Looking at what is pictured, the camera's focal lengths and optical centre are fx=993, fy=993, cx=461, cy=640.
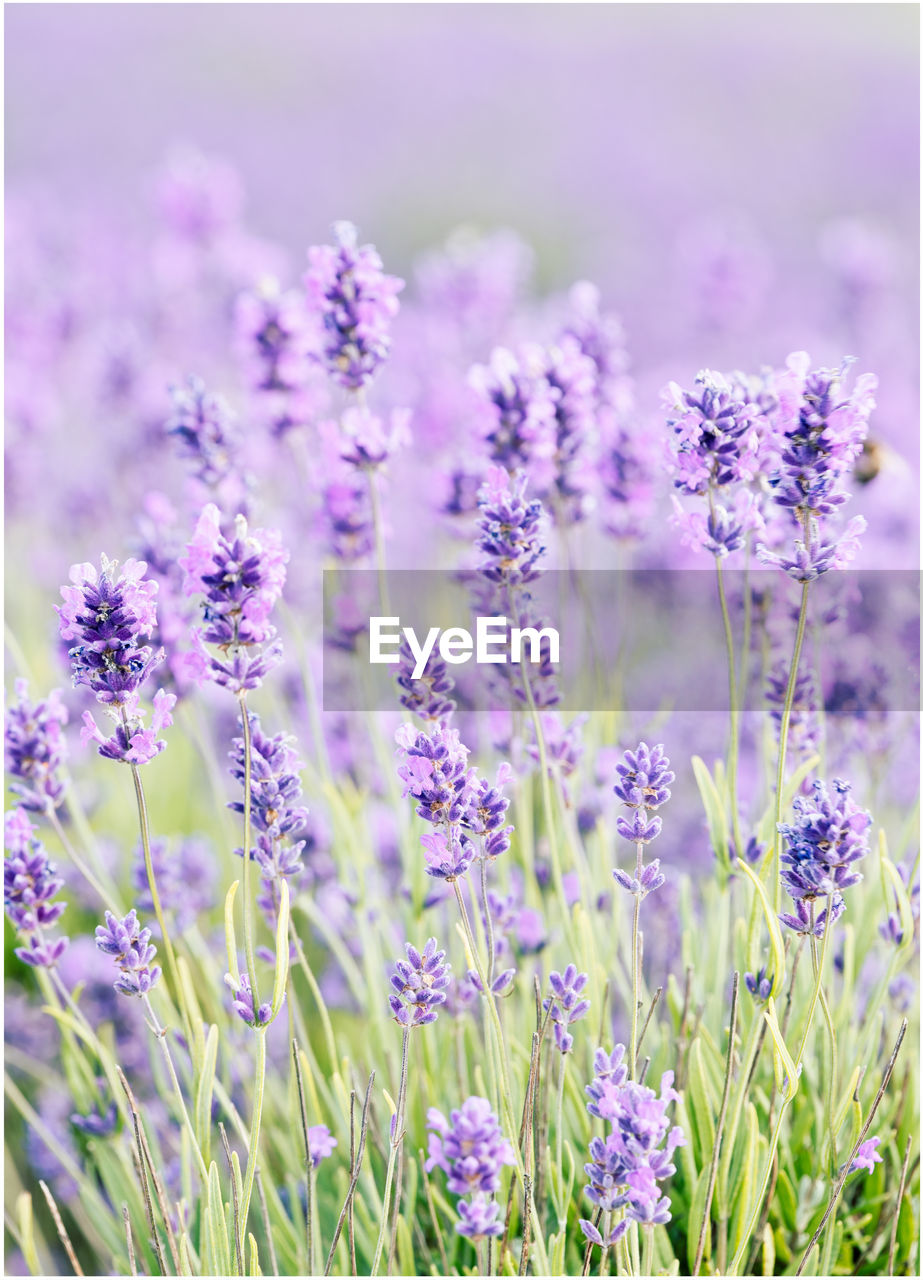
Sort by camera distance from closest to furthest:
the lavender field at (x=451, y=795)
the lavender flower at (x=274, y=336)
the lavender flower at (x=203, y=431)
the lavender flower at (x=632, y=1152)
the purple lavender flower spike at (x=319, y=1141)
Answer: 1. the lavender flower at (x=632, y=1152)
2. the lavender field at (x=451, y=795)
3. the purple lavender flower spike at (x=319, y=1141)
4. the lavender flower at (x=203, y=431)
5. the lavender flower at (x=274, y=336)

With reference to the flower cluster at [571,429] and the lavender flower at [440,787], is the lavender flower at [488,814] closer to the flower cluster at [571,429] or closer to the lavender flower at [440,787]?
the lavender flower at [440,787]

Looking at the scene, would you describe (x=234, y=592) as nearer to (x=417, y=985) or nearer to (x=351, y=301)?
(x=417, y=985)

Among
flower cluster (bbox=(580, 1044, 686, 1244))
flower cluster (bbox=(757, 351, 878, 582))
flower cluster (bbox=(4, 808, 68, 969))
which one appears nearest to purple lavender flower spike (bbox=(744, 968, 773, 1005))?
flower cluster (bbox=(580, 1044, 686, 1244))

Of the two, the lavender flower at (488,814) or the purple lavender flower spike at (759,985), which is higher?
the lavender flower at (488,814)

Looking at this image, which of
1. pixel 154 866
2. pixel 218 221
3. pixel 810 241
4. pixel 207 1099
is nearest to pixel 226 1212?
pixel 207 1099

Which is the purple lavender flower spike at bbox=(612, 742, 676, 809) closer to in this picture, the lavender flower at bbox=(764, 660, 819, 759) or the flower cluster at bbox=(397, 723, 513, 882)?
the flower cluster at bbox=(397, 723, 513, 882)

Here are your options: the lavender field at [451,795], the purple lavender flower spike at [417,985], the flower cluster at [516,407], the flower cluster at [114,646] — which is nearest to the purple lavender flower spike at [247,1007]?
the lavender field at [451,795]
